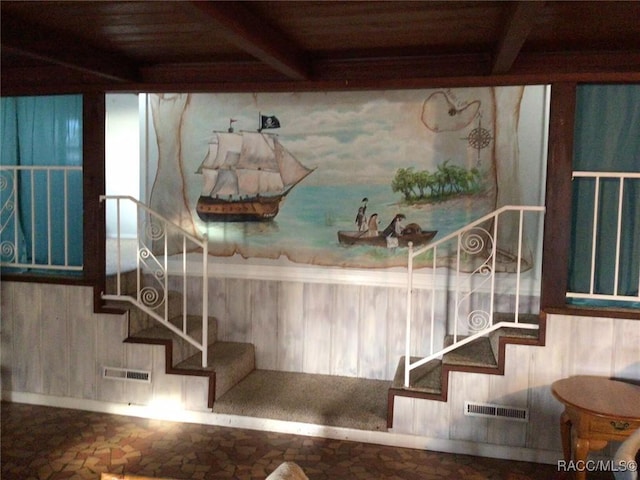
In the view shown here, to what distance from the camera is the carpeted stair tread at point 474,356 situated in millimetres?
3236

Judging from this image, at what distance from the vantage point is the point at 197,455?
3189mm

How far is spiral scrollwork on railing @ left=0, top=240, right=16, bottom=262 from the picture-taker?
398 cm

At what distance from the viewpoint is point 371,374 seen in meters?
4.09

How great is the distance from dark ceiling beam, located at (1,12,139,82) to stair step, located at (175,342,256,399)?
78.4 inches

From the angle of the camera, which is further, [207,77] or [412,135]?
[412,135]

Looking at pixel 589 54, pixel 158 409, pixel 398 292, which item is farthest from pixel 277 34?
pixel 158 409

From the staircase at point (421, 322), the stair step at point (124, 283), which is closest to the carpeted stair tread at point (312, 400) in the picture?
the staircase at point (421, 322)

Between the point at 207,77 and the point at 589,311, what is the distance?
2779 millimetres

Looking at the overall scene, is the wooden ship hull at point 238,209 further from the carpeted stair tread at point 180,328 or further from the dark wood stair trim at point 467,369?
the dark wood stair trim at point 467,369

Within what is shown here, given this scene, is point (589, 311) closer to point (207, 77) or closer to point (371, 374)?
point (371, 374)

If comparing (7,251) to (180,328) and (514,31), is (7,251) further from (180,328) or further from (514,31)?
(514,31)

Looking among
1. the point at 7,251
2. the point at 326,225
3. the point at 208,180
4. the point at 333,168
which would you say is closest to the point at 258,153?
the point at 208,180

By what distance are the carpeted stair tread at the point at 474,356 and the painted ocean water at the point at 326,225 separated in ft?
2.60

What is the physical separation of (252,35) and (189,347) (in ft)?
7.50
